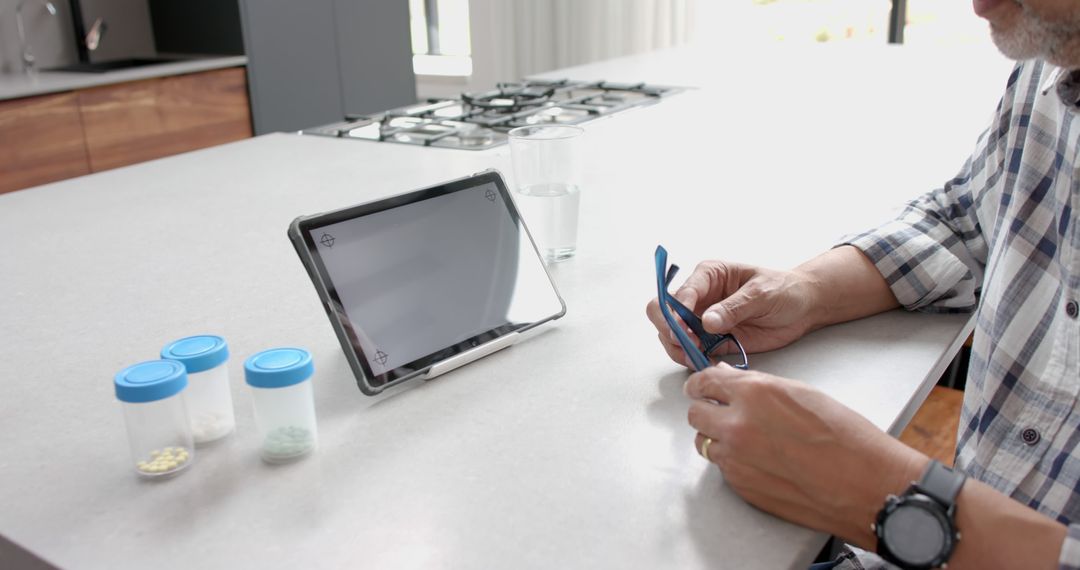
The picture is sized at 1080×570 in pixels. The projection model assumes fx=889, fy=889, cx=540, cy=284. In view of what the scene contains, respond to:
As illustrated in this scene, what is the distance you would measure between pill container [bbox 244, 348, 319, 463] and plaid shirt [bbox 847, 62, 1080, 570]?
0.56 m

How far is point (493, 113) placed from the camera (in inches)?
79.0

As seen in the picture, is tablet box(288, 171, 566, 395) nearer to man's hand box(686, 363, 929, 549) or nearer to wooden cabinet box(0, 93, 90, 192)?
man's hand box(686, 363, 929, 549)

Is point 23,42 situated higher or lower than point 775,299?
higher

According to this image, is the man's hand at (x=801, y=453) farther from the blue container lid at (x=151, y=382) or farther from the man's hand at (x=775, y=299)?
the blue container lid at (x=151, y=382)

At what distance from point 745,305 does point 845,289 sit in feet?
0.50

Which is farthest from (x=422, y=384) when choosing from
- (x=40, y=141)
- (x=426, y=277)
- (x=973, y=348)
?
(x=40, y=141)

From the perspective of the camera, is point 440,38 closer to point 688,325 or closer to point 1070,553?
point 688,325

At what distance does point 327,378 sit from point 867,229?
0.65 m

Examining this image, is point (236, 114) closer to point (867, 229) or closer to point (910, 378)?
point (867, 229)

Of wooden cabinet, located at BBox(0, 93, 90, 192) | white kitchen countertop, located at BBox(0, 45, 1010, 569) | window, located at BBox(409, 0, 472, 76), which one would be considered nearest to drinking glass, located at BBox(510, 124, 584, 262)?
white kitchen countertop, located at BBox(0, 45, 1010, 569)

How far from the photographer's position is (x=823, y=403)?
669 mm

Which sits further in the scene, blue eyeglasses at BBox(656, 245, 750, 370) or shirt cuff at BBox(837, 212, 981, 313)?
shirt cuff at BBox(837, 212, 981, 313)

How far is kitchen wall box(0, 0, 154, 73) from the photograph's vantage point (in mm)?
3311

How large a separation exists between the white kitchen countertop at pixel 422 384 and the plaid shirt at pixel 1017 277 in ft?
0.18
